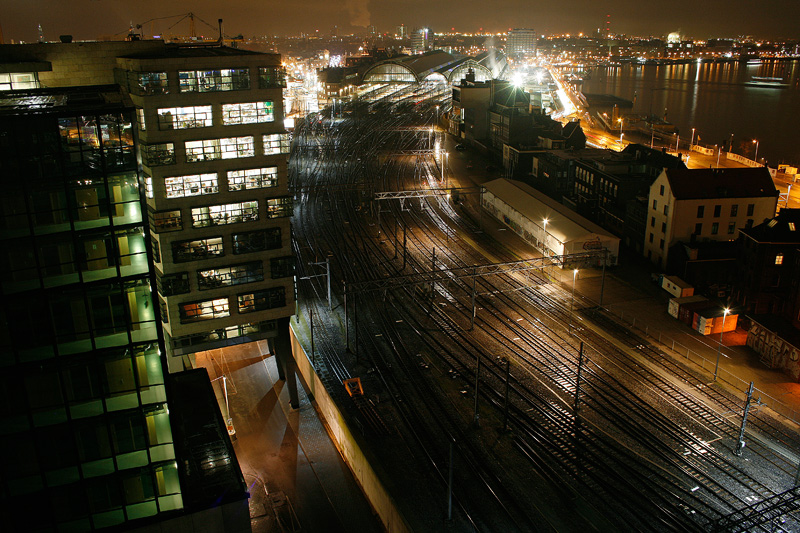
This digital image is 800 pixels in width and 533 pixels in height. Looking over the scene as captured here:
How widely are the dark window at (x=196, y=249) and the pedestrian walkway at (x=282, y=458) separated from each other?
685cm

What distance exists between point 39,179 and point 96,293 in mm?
2875

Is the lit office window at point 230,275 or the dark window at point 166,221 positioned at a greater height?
the dark window at point 166,221

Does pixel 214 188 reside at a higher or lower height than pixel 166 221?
higher

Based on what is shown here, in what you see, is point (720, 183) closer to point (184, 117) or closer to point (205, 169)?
point (205, 169)

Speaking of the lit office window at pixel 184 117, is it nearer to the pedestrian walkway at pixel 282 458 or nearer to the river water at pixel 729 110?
the pedestrian walkway at pixel 282 458

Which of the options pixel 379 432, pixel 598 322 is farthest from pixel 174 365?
pixel 598 322

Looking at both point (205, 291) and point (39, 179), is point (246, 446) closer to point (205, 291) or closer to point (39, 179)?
point (205, 291)

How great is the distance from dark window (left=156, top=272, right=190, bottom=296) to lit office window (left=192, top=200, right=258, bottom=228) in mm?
2211

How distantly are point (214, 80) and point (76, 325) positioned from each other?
13572mm

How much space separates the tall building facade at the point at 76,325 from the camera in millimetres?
14062

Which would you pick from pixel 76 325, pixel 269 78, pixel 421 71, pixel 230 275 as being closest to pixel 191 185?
pixel 230 275

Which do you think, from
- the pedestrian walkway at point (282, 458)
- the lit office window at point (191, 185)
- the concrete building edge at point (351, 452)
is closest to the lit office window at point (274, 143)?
the lit office window at point (191, 185)

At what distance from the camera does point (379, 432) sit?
2522 centimetres

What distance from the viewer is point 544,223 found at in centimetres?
4428
